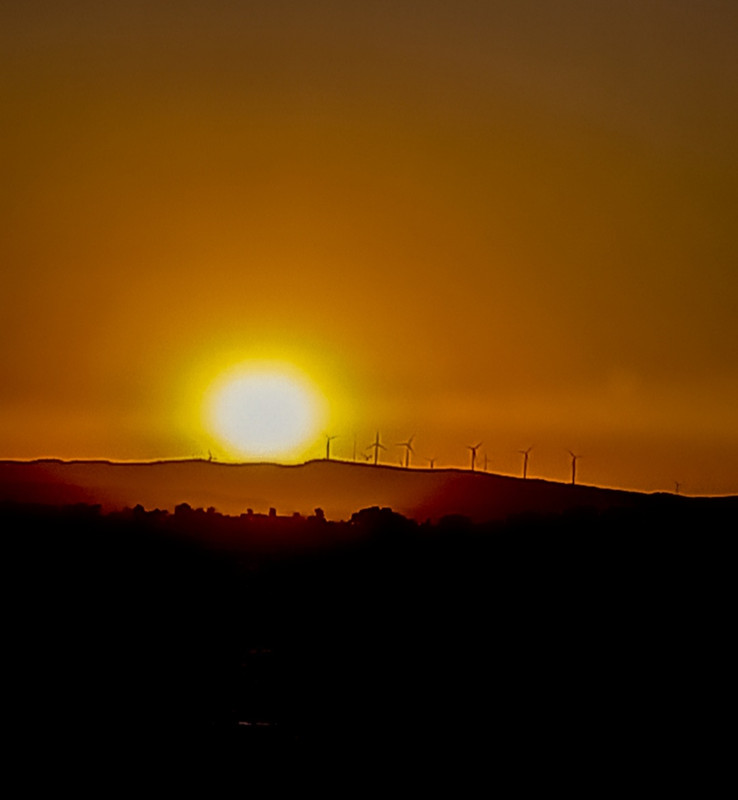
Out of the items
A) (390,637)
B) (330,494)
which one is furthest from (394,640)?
(330,494)

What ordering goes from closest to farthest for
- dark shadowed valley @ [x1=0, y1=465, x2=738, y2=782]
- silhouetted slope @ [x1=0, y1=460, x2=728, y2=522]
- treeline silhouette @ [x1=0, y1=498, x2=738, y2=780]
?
dark shadowed valley @ [x1=0, y1=465, x2=738, y2=782] < treeline silhouette @ [x1=0, y1=498, x2=738, y2=780] < silhouetted slope @ [x1=0, y1=460, x2=728, y2=522]

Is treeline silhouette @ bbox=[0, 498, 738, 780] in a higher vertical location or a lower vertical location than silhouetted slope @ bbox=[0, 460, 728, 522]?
lower

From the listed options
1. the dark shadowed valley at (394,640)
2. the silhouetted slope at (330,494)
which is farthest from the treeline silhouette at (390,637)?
the silhouetted slope at (330,494)

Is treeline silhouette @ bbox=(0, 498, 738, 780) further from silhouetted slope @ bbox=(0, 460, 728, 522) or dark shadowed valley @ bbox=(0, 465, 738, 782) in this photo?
silhouetted slope @ bbox=(0, 460, 728, 522)

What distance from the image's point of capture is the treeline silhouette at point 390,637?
36125mm

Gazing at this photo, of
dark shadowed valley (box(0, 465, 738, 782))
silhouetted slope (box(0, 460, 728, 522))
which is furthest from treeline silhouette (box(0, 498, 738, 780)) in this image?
silhouetted slope (box(0, 460, 728, 522))

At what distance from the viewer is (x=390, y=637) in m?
52.9

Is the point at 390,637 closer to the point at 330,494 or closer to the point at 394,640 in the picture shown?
the point at 394,640

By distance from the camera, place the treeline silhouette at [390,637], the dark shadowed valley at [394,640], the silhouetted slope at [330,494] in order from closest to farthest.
Result: the dark shadowed valley at [394,640]
the treeline silhouette at [390,637]
the silhouetted slope at [330,494]

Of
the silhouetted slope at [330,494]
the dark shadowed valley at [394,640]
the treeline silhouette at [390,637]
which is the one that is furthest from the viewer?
the silhouetted slope at [330,494]

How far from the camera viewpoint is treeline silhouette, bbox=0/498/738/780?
1422 inches

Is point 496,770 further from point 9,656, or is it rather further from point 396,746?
point 9,656

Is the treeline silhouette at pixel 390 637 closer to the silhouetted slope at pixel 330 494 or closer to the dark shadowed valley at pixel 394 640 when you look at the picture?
the dark shadowed valley at pixel 394 640

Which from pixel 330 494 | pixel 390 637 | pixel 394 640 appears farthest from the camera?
pixel 330 494
